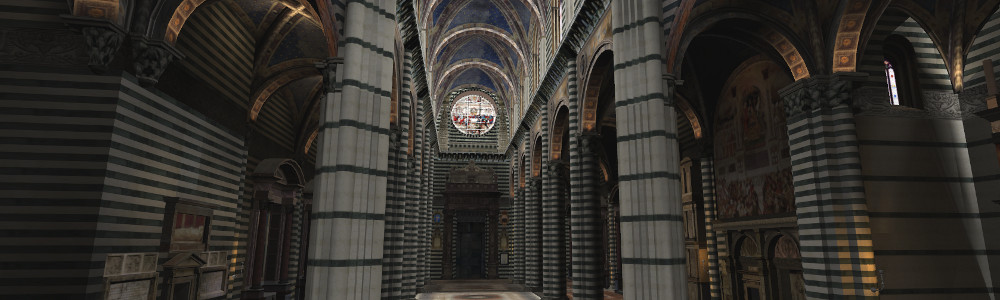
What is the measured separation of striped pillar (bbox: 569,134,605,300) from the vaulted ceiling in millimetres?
8407

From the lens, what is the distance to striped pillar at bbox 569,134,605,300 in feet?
48.7

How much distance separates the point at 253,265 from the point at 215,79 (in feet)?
25.9

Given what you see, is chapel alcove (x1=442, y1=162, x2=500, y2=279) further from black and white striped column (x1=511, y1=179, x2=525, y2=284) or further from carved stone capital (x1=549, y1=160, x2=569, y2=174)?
carved stone capital (x1=549, y1=160, x2=569, y2=174)

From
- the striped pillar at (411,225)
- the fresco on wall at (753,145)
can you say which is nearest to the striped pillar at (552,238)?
the striped pillar at (411,225)

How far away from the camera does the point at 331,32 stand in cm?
940

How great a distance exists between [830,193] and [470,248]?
26.7m

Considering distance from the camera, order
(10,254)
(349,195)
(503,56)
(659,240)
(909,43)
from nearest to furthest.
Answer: (10,254)
(349,195)
(659,240)
(909,43)
(503,56)

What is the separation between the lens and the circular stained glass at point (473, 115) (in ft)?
118

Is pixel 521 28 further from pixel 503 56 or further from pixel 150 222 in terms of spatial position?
pixel 150 222

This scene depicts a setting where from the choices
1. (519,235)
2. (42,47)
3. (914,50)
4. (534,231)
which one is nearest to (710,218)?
(914,50)

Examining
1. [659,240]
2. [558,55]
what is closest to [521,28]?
[558,55]

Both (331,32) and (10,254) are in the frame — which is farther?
(331,32)

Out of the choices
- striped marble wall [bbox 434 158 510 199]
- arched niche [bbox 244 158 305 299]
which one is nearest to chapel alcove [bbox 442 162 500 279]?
striped marble wall [bbox 434 158 510 199]

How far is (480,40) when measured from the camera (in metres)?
28.7
